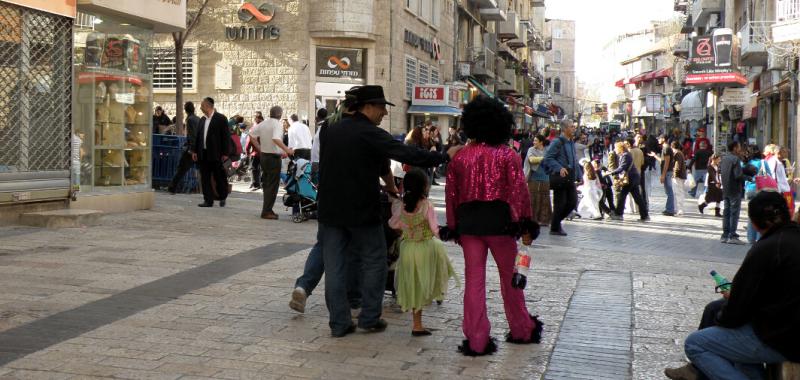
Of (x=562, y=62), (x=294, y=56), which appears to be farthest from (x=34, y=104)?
(x=562, y=62)

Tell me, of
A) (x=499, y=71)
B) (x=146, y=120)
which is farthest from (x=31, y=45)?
(x=499, y=71)

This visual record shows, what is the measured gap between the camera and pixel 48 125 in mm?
12773

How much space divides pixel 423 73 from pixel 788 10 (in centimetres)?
1465

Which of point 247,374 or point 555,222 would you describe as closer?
point 247,374

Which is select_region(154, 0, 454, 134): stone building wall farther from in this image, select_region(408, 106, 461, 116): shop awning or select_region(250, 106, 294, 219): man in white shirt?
select_region(250, 106, 294, 219): man in white shirt

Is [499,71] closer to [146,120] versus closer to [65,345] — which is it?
[146,120]

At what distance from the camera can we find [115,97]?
14500 mm

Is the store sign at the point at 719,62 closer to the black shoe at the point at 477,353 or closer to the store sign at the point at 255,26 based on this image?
the store sign at the point at 255,26

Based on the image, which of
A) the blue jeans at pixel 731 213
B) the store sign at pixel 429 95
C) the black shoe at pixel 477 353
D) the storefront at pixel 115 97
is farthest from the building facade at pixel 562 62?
the black shoe at pixel 477 353

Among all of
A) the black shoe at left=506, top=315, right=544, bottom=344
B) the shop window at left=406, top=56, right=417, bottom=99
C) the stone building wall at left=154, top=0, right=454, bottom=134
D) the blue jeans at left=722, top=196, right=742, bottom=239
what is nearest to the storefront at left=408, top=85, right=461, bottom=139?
the shop window at left=406, top=56, right=417, bottom=99

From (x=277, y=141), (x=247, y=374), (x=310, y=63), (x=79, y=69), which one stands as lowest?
(x=247, y=374)

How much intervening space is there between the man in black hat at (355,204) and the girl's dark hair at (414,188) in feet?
0.97

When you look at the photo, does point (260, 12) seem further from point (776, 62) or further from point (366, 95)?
point (366, 95)

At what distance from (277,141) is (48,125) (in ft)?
10.6
